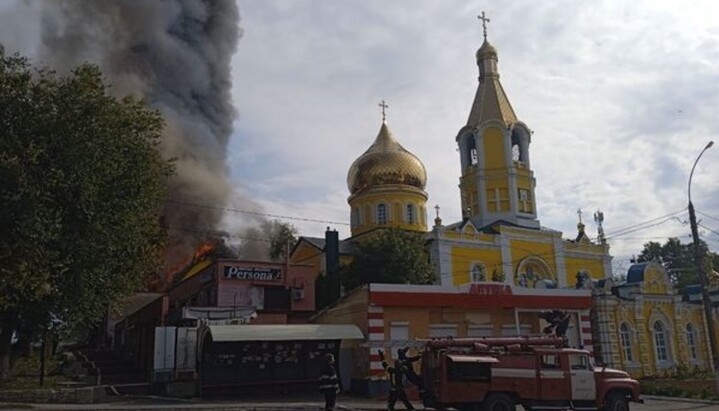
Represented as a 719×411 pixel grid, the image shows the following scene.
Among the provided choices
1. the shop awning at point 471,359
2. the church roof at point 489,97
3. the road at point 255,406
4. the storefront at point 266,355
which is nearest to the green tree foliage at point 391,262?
the storefront at point 266,355

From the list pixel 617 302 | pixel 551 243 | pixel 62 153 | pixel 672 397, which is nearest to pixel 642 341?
pixel 617 302

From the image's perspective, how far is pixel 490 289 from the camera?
2889 centimetres

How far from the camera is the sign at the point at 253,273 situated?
34.6m

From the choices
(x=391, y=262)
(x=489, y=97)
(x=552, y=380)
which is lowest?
(x=552, y=380)

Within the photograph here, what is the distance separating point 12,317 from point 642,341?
29.5 meters

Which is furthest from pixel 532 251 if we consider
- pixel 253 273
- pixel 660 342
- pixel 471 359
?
pixel 471 359

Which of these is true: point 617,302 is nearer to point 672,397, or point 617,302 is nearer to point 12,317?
point 672,397

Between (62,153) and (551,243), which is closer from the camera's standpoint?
(62,153)

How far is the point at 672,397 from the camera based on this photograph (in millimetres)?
26078

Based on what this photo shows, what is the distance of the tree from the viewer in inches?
819

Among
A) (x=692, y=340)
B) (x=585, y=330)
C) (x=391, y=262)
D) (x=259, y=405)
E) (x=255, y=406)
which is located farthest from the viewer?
(x=391, y=262)

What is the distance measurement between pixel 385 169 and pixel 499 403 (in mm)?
40097

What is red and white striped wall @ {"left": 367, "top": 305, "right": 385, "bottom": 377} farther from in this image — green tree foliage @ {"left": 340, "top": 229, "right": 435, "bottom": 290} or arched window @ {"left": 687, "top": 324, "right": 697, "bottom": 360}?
arched window @ {"left": 687, "top": 324, "right": 697, "bottom": 360}

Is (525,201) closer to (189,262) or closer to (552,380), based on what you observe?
(189,262)
